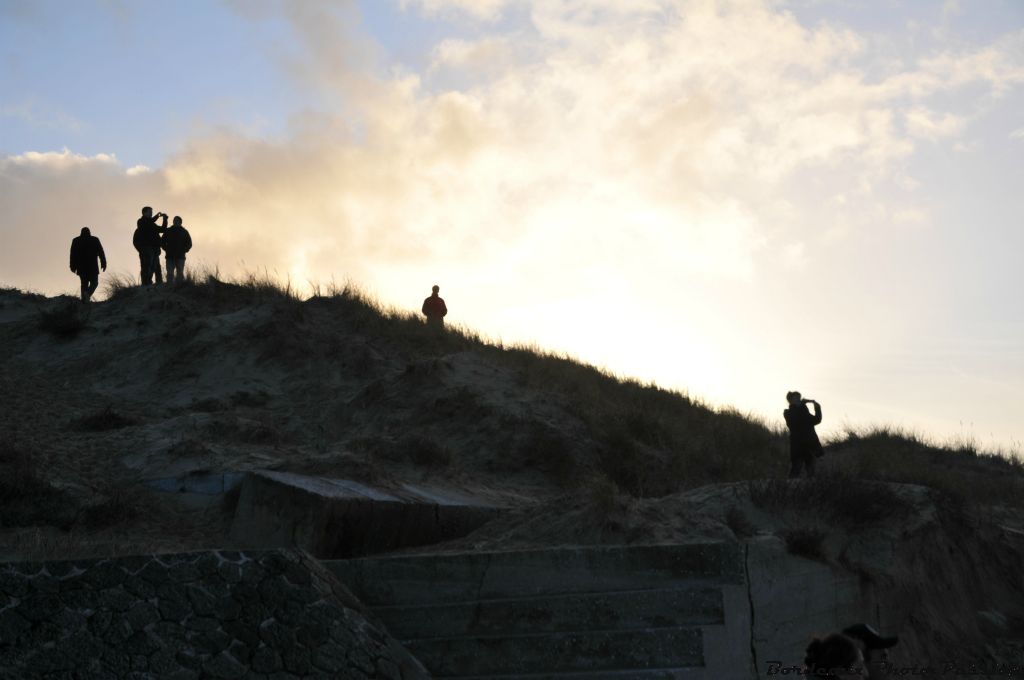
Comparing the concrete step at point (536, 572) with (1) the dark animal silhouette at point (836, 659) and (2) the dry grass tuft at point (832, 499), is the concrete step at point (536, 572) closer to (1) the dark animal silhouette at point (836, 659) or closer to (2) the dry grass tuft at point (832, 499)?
(2) the dry grass tuft at point (832, 499)

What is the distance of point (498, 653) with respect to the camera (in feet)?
26.9

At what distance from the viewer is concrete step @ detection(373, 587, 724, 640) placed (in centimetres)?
825

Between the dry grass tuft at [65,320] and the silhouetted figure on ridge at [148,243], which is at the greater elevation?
the silhouetted figure on ridge at [148,243]

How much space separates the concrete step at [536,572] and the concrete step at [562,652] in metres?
0.39

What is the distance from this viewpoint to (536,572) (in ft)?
28.0

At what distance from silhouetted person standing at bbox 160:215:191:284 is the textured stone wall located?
1479 cm

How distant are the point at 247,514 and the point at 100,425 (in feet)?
16.1

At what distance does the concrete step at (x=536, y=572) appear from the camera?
27.7 ft

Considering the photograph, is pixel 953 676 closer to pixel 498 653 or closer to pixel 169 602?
pixel 498 653

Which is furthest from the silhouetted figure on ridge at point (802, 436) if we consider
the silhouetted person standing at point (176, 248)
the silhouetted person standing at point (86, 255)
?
the silhouetted person standing at point (86, 255)

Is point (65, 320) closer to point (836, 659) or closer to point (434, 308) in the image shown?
point (434, 308)

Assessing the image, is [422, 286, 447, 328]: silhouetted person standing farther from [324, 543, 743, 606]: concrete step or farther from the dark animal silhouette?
the dark animal silhouette

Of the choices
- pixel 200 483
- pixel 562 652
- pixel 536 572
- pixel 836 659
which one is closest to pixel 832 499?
pixel 536 572

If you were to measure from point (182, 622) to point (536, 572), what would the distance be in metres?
2.87
